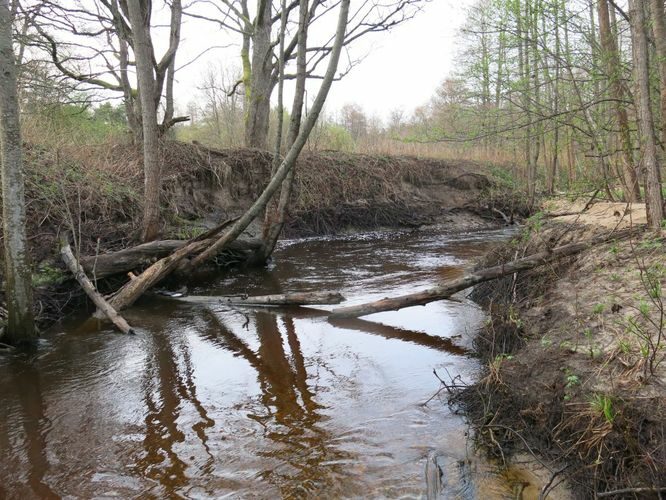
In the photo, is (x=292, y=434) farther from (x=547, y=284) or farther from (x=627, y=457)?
(x=547, y=284)

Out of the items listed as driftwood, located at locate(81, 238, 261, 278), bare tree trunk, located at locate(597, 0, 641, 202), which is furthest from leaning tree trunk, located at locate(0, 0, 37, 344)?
bare tree trunk, located at locate(597, 0, 641, 202)

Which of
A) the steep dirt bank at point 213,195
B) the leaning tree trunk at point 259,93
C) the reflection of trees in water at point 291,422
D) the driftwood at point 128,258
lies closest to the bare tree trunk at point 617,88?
the reflection of trees in water at point 291,422

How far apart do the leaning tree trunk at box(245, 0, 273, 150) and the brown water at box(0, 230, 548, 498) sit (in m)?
9.94

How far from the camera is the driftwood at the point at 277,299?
7.14 metres

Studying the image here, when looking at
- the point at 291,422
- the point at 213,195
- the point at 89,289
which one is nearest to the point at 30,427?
the point at 291,422

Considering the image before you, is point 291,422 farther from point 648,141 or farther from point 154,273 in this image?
point 648,141

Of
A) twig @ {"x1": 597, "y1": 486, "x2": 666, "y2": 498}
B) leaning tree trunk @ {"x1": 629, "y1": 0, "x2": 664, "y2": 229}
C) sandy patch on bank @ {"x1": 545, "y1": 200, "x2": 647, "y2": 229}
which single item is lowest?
twig @ {"x1": 597, "y1": 486, "x2": 666, "y2": 498}

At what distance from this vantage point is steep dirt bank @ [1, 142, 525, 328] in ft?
25.2

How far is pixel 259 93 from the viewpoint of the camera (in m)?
16.4

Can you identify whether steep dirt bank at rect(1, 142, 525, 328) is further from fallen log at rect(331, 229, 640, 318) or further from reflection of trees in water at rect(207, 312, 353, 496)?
fallen log at rect(331, 229, 640, 318)

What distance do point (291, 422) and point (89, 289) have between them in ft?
13.5

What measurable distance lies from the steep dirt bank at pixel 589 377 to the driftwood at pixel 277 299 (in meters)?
2.43

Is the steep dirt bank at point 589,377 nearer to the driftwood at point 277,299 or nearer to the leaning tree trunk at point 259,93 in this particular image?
the driftwood at point 277,299

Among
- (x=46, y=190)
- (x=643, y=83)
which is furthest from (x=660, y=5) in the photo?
(x=46, y=190)
